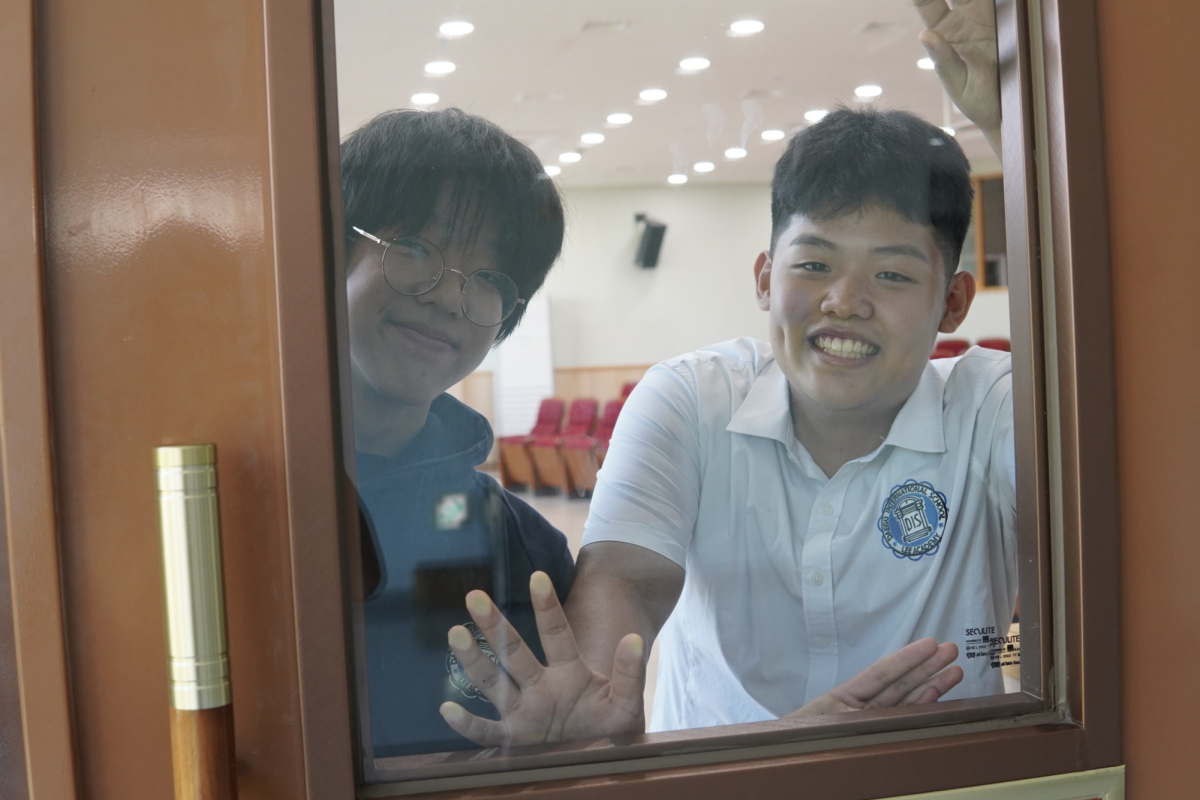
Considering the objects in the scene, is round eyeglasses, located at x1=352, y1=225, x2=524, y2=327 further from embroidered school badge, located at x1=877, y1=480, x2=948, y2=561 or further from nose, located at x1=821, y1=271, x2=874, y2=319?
embroidered school badge, located at x1=877, y1=480, x2=948, y2=561

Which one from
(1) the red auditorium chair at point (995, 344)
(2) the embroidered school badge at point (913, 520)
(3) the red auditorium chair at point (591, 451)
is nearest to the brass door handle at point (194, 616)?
(3) the red auditorium chair at point (591, 451)

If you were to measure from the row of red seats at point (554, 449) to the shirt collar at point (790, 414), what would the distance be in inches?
6.5

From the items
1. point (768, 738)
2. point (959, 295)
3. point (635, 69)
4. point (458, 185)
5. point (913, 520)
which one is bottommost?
point (768, 738)

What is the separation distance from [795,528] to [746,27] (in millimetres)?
514

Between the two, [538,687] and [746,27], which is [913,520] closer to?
[538,687]

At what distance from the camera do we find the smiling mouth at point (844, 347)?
875mm

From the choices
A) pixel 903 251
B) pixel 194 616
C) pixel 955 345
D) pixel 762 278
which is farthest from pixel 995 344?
pixel 194 616

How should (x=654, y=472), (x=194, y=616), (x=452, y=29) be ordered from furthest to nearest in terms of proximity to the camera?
(x=654, y=472) < (x=452, y=29) < (x=194, y=616)

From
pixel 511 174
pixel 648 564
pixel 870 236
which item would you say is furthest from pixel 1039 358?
pixel 511 174

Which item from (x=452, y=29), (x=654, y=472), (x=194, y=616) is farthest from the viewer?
(x=654, y=472)

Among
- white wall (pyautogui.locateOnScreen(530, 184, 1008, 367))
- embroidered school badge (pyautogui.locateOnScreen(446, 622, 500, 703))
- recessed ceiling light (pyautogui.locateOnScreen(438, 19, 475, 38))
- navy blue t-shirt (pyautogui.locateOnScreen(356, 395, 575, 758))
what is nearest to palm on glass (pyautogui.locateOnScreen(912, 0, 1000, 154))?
white wall (pyautogui.locateOnScreen(530, 184, 1008, 367))

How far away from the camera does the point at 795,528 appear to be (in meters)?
0.88

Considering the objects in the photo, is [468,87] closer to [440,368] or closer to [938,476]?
[440,368]

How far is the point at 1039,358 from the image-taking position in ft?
2.80
